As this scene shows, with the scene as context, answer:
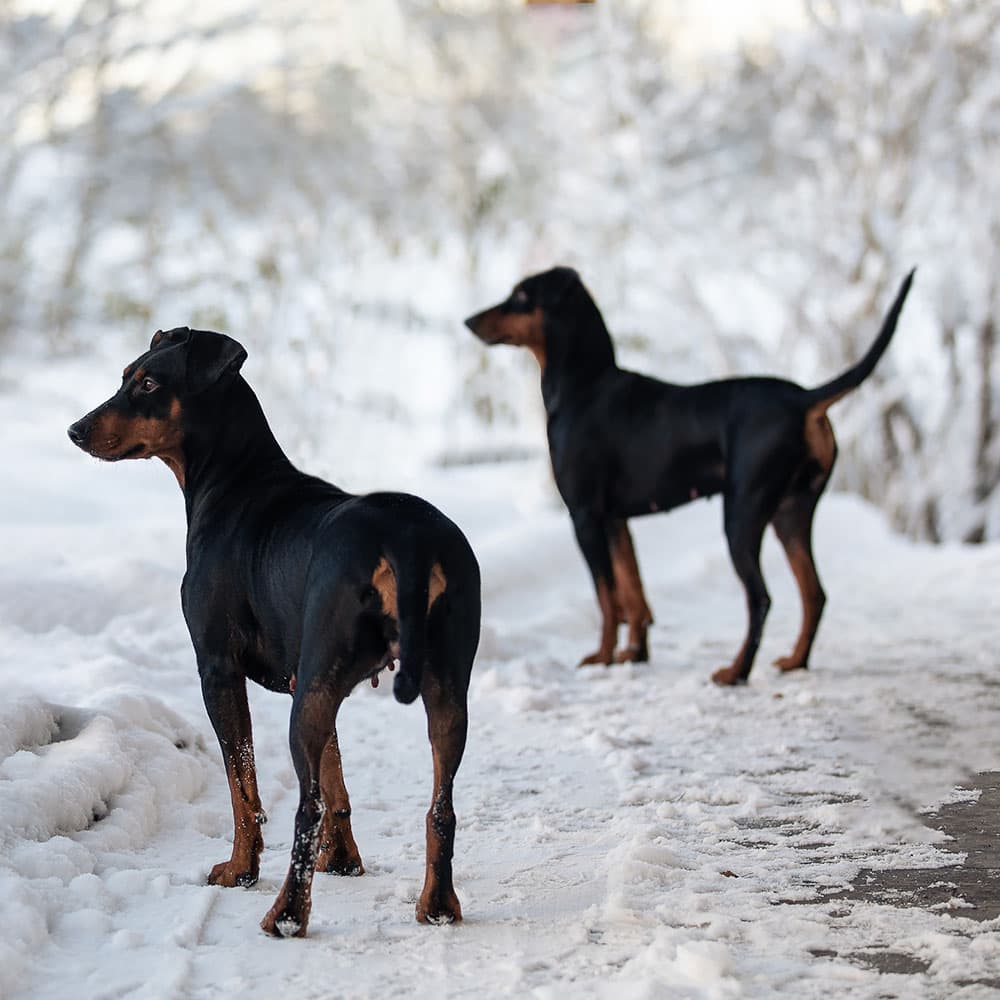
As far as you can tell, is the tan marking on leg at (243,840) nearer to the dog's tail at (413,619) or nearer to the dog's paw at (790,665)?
the dog's tail at (413,619)

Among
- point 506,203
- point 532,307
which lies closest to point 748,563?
point 532,307

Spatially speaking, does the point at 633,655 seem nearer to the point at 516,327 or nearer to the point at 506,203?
the point at 516,327

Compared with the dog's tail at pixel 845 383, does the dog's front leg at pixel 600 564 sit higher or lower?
lower

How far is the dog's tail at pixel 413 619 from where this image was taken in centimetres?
239

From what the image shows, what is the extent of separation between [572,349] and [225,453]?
3470mm

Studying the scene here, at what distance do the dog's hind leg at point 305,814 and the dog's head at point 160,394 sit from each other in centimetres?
83

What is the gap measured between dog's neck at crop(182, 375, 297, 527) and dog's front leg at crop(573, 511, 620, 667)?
10.3 feet

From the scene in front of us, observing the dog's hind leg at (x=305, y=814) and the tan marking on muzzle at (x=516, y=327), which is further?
the tan marking on muzzle at (x=516, y=327)

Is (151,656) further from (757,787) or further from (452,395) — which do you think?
(452,395)

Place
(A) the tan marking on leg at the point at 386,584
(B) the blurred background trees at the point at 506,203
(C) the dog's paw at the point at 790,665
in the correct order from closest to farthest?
(A) the tan marking on leg at the point at 386,584 < (C) the dog's paw at the point at 790,665 < (B) the blurred background trees at the point at 506,203

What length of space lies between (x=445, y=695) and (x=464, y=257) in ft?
42.3

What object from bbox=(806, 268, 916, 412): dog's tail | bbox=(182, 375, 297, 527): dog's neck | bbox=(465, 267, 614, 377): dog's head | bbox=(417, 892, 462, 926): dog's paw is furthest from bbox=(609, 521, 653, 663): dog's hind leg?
bbox=(417, 892, 462, 926): dog's paw

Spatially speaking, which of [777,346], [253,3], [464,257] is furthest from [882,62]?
[253,3]

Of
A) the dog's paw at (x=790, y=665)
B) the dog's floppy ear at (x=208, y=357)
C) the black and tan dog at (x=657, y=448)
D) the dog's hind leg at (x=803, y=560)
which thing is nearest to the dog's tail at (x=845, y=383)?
the black and tan dog at (x=657, y=448)
